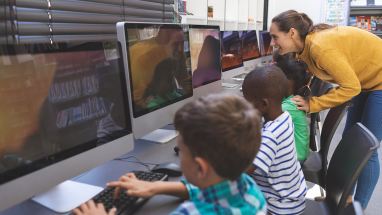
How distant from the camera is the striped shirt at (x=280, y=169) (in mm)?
1063

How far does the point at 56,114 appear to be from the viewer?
0.91 meters

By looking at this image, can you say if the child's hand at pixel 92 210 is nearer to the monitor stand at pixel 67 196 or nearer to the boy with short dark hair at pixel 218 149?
the monitor stand at pixel 67 196

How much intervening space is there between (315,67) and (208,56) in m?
0.65

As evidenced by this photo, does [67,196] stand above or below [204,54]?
below

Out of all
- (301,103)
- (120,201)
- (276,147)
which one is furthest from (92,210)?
(301,103)

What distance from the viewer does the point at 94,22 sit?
195 cm

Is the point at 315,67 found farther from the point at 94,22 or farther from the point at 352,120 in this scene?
the point at 94,22

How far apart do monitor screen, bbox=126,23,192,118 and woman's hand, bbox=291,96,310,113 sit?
57 cm

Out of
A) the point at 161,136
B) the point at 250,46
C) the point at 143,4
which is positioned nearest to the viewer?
the point at 161,136

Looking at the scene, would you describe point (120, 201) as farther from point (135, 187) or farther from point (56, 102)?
point (56, 102)

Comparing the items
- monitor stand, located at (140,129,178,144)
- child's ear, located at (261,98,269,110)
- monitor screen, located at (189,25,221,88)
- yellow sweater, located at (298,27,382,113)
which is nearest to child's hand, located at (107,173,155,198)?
child's ear, located at (261,98,269,110)

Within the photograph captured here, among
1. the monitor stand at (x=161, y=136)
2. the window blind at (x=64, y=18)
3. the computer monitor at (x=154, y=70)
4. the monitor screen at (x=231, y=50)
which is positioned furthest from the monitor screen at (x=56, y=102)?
the monitor screen at (x=231, y=50)

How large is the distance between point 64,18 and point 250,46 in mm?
2199

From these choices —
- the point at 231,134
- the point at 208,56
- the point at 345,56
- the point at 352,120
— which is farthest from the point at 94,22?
the point at 352,120
